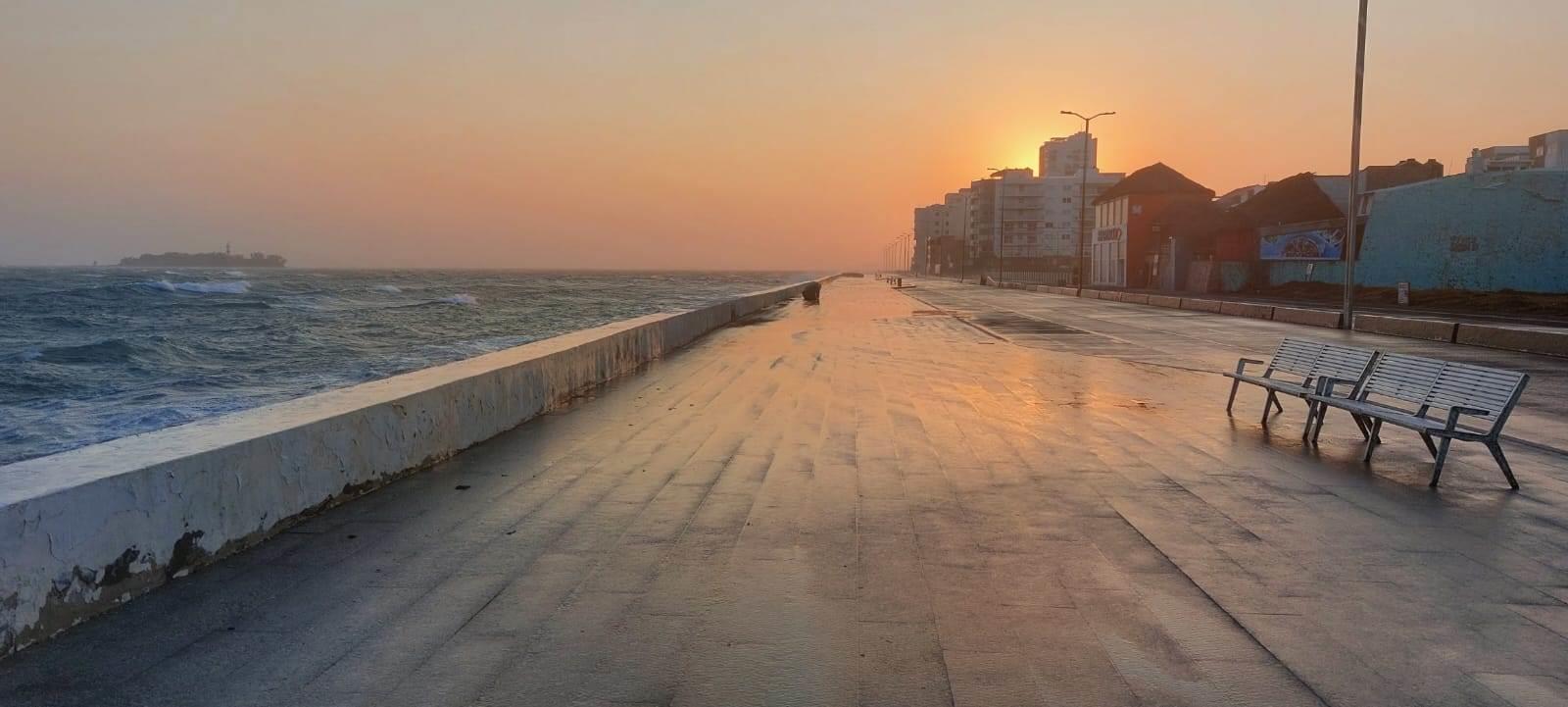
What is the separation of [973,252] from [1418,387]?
17007 centimetres

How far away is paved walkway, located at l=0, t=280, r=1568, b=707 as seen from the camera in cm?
340

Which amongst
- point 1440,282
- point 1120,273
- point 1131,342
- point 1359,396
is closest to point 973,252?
point 1120,273

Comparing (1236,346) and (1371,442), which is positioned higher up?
(1371,442)

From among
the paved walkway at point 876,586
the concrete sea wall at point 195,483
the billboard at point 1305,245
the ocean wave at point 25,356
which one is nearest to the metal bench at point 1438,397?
the paved walkway at point 876,586

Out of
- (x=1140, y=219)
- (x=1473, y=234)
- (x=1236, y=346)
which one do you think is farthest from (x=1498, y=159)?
(x=1236, y=346)

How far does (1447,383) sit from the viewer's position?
24.0 feet

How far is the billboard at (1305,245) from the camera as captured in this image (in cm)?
4716

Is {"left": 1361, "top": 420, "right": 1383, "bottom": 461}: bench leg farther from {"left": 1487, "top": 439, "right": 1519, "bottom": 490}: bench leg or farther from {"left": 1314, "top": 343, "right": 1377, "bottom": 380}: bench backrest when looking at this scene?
{"left": 1487, "top": 439, "right": 1519, "bottom": 490}: bench leg

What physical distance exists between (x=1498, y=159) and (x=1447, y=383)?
10655 cm

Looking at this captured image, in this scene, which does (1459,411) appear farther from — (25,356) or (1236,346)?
(25,356)

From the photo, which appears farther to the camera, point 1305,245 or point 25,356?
point 1305,245

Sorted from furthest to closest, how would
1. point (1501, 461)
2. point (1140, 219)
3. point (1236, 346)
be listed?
point (1140, 219), point (1236, 346), point (1501, 461)

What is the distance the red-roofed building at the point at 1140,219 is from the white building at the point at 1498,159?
18.8 metres

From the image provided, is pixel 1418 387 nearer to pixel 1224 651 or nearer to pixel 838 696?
pixel 1224 651
